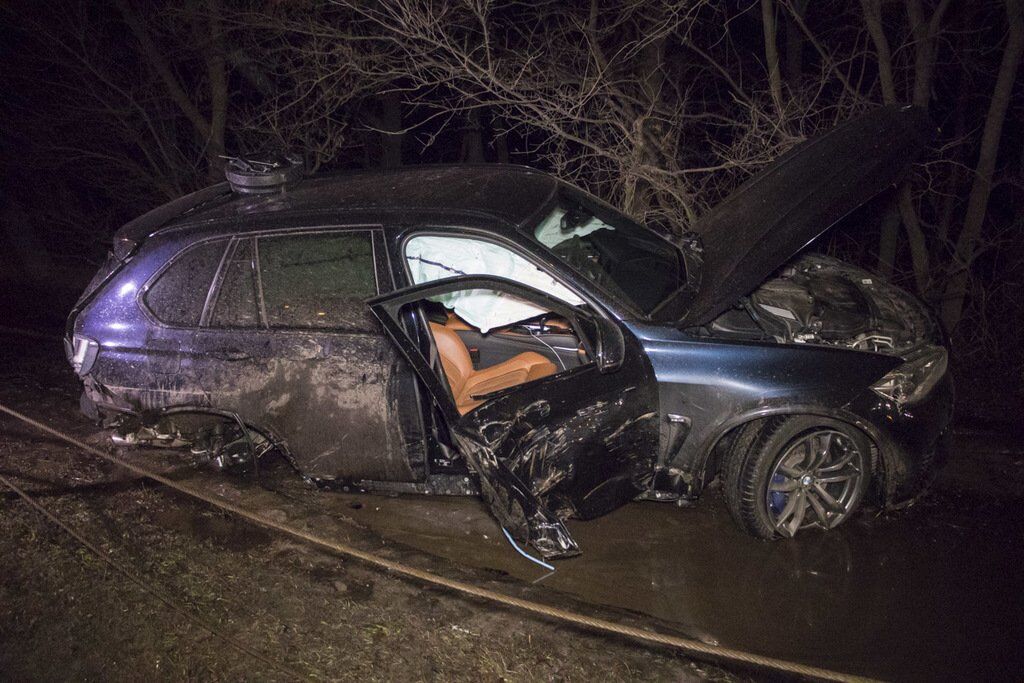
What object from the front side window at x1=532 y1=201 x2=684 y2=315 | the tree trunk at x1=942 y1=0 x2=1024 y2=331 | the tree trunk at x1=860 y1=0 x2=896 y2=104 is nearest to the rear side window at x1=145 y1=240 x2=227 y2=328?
the front side window at x1=532 y1=201 x2=684 y2=315

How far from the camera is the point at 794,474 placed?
381cm

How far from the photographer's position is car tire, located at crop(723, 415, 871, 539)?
3.71 meters

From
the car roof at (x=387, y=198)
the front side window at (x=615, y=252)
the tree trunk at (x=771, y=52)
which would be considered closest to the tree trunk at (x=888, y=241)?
the tree trunk at (x=771, y=52)

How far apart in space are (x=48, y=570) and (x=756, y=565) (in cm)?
347

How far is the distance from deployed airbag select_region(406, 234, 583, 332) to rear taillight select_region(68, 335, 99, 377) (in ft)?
6.08

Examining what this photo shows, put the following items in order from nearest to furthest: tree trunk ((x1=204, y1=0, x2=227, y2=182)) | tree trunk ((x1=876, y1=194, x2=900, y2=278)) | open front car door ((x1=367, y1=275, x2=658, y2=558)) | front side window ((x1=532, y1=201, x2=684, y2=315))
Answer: open front car door ((x1=367, y1=275, x2=658, y2=558))
front side window ((x1=532, y1=201, x2=684, y2=315))
tree trunk ((x1=876, y1=194, x2=900, y2=278))
tree trunk ((x1=204, y1=0, x2=227, y2=182))

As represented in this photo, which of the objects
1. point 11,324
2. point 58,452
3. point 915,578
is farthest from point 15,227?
point 915,578

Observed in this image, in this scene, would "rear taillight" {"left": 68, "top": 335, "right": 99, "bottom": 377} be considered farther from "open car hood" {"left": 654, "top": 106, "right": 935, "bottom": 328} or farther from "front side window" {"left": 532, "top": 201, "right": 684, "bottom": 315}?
"open car hood" {"left": 654, "top": 106, "right": 935, "bottom": 328}

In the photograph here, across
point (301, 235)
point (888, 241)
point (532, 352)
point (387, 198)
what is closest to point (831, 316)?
point (532, 352)

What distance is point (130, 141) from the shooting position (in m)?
A: 9.31

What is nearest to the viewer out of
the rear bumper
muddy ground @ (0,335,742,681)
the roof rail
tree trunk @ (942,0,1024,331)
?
muddy ground @ (0,335,742,681)

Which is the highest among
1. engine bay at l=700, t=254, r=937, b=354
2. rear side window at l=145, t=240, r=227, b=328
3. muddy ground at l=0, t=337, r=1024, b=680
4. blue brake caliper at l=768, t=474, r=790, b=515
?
rear side window at l=145, t=240, r=227, b=328

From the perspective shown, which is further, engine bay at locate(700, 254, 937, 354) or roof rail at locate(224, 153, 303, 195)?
roof rail at locate(224, 153, 303, 195)

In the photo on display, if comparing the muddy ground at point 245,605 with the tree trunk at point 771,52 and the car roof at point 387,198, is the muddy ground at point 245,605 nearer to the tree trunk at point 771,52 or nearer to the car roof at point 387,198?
the car roof at point 387,198
